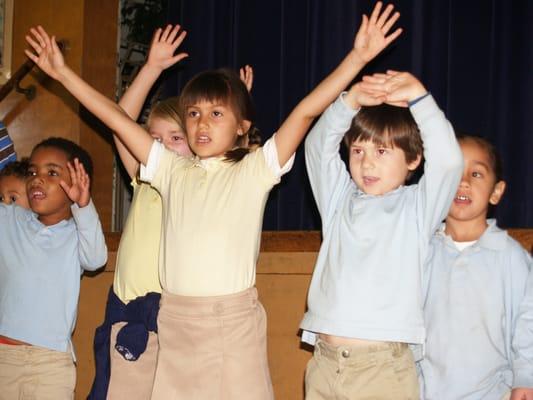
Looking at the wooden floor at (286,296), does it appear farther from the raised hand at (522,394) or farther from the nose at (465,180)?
the raised hand at (522,394)

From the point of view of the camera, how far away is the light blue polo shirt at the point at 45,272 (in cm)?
262

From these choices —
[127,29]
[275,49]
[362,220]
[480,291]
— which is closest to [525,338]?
[480,291]

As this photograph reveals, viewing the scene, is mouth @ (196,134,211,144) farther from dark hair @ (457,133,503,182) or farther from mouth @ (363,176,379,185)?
dark hair @ (457,133,503,182)

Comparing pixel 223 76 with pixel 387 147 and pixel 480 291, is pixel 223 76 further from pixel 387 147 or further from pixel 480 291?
pixel 480 291

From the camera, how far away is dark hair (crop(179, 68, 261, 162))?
2266 mm

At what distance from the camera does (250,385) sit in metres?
2.06

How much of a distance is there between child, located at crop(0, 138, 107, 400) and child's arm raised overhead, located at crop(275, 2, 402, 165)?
0.87 metres

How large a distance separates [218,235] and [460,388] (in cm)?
79

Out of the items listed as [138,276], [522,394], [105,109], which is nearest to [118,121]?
[105,109]

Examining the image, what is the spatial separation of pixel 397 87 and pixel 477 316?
2.20ft

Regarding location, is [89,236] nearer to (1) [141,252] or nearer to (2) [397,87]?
(1) [141,252]

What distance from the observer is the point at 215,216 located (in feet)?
7.05

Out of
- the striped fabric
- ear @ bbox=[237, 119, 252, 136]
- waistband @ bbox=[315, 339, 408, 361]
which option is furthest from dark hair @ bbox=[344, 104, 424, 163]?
the striped fabric

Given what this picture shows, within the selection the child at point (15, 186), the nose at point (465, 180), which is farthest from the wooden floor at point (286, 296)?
the child at point (15, 186)
